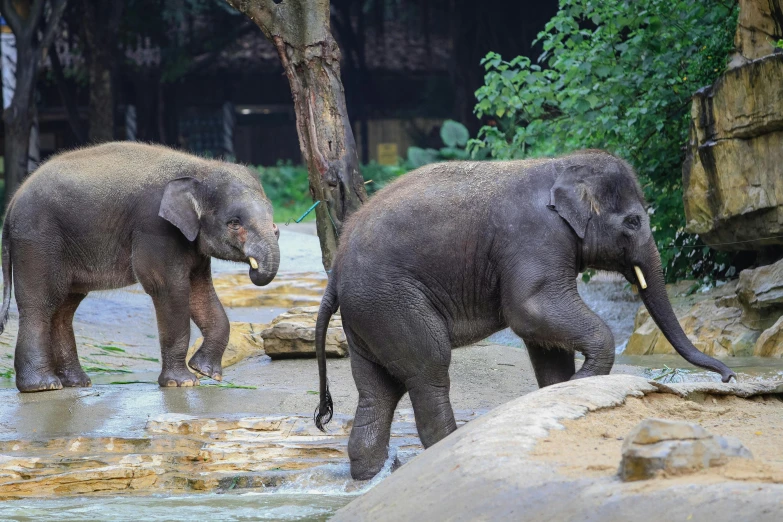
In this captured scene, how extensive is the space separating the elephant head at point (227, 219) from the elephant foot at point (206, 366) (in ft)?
2.32

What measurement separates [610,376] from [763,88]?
529 centimetres

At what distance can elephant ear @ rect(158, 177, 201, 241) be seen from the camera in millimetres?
8570

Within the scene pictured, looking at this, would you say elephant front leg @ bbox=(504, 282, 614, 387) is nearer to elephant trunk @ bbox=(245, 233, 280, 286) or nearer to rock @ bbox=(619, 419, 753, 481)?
rock @ bbox=(619, 419, 753, 481)

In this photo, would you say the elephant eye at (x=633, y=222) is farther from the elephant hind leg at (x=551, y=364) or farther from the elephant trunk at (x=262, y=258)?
the elephant trunk at (x=262, y=258)

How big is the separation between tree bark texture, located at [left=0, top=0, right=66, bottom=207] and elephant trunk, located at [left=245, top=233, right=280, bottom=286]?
12426 millimetres

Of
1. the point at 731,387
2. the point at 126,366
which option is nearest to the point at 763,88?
the point at 731,387

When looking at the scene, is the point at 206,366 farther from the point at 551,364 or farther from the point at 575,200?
the point at 575,200

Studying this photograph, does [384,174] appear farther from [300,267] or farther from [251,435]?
[251,435]

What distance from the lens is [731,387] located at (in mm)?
5195

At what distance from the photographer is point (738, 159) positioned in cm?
974

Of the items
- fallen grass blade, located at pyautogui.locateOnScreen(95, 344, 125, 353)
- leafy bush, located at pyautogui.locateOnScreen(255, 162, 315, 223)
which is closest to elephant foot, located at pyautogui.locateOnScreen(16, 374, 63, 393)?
fallen grass blade, located at pyautogui.locateOnScreen(95, 344, 125, 353)

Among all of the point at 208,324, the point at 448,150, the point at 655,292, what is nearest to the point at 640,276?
the point at 655,292

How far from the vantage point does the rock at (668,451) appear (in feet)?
10.9

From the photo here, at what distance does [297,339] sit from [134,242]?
1.46 meters
